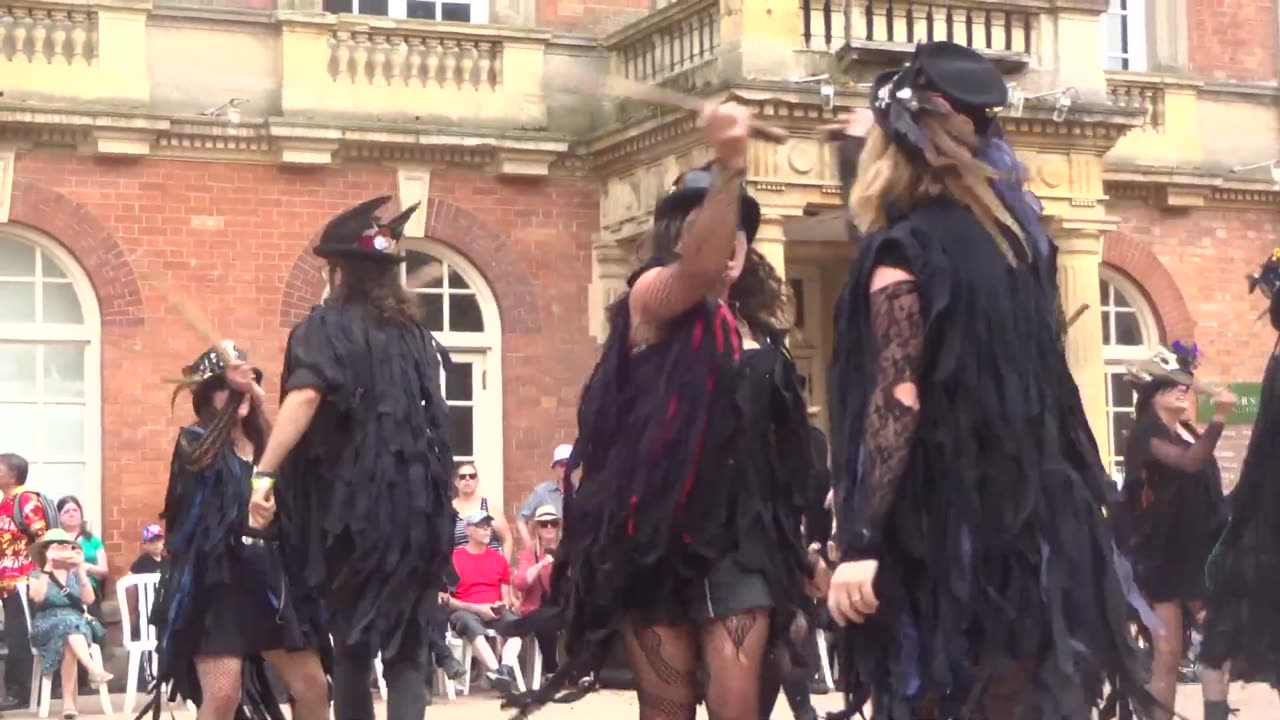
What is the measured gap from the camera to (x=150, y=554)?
16797 mm

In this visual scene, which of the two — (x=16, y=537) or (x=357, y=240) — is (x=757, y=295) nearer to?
(x=357, y=240)

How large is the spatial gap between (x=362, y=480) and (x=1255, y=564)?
345 centimetres

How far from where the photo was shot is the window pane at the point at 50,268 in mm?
18297

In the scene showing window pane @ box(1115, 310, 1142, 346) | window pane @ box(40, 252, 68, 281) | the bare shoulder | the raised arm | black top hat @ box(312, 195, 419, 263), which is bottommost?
the bare shoulder

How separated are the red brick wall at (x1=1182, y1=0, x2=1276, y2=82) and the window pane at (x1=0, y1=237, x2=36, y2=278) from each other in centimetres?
1137

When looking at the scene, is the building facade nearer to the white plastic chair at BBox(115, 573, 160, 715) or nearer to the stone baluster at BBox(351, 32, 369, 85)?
the stone baluster at BBox(351, 32, 369, 85)

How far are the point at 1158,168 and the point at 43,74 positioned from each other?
34.3 feet

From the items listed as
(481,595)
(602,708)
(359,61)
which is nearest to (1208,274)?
(359,61)

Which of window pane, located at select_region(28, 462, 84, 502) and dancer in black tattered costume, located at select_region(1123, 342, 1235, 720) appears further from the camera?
window pane, located at select_region(28, 462, 84, 502)

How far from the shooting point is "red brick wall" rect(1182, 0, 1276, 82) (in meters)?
22.8

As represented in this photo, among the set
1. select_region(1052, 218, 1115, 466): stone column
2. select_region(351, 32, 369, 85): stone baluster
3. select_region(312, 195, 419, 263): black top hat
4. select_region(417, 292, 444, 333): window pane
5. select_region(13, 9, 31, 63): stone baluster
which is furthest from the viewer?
select_region(417, 292, 444, 333): window pane

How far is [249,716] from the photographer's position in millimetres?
8719

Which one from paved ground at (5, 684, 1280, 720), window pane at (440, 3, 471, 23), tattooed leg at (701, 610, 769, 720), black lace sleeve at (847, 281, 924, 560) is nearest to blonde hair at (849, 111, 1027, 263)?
black lace sleeve at (847, 281, 924, 560)

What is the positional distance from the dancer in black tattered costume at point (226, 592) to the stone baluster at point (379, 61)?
10487mm
